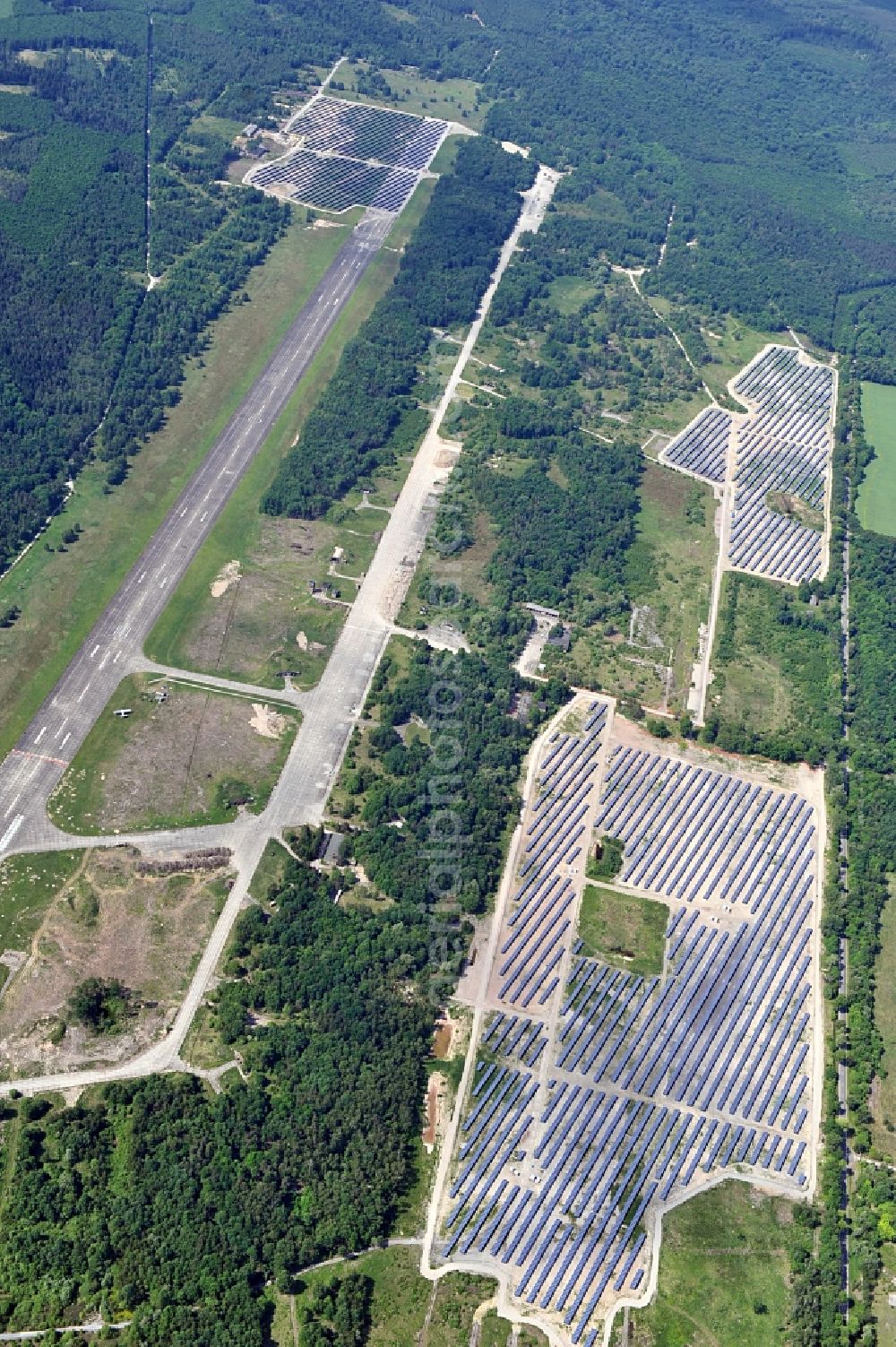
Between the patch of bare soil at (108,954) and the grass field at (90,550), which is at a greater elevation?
the grass field at (90,550)

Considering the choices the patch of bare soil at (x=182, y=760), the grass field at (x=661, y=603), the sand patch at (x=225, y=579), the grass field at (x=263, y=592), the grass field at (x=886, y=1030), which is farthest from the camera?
the sand patch at (x=225, y=579)

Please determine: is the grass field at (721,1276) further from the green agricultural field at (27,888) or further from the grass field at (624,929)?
the green agricultural field at (27,888)

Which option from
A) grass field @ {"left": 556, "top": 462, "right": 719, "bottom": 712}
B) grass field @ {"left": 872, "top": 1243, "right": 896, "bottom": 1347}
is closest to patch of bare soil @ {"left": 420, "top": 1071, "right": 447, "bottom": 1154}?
grass field @ {"left": 872, "top": 1243, "right": 896, "bottom": 1347}

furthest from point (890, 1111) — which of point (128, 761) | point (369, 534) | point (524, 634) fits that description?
point (369, 534)

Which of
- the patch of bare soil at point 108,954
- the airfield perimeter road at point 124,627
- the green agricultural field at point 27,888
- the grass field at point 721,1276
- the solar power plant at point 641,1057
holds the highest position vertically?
the airfield perimeter road at point 124,627

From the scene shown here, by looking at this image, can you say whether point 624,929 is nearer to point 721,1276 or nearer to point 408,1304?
point 721,1276

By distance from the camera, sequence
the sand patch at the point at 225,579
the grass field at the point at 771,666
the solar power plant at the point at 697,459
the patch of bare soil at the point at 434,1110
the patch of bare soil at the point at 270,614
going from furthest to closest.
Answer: the solar power plant at the point at 697,459 < the sand patch at the point at 225,579 < the grass field at the point at 771,666 < the patch of bare soil at the point at 270,614 < the patch of bare soil at the point at 434,1110

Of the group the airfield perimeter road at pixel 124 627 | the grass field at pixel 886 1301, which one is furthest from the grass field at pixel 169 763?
the grass field at pixel 886 1301
